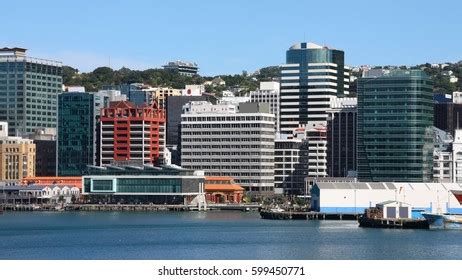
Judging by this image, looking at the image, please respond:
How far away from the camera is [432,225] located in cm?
10225

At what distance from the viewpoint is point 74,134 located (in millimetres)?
191875

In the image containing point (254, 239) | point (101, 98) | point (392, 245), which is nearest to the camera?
point (392, 245)

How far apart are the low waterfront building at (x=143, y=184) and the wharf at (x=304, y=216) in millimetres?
30063

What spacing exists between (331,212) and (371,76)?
122ft

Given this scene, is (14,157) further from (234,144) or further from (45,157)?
(234,144)

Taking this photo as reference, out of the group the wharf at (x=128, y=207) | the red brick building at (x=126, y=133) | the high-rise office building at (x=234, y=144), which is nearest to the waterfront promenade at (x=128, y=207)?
the wharf at (x=128, y=207)

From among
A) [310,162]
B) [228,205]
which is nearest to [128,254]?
[228,205]

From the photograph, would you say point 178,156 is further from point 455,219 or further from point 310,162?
point 455,219

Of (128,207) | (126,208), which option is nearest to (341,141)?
(128,207)

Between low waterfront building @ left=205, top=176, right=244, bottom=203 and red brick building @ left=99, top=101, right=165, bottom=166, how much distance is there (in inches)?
561

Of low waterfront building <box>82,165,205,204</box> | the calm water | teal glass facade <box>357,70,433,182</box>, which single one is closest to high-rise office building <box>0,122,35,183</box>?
low waterfront building <box>82,165,205,204</box>

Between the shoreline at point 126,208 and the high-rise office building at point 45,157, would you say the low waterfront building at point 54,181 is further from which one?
the high-rise office building at point 45,157

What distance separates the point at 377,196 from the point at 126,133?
60612mm
